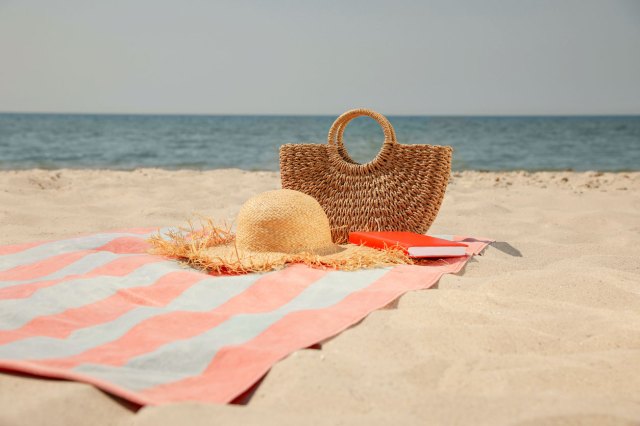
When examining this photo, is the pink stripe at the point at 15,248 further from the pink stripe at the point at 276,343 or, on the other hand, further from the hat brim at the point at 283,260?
the pink stripe at the point at 276,343

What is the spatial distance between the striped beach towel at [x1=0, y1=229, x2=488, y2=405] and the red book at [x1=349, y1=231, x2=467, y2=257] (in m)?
0.06

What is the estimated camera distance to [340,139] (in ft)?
9.44

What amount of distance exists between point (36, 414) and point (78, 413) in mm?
80

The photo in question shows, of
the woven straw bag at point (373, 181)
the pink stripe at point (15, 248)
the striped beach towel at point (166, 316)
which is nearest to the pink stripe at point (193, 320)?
the striped beach towel at point (166, 316)

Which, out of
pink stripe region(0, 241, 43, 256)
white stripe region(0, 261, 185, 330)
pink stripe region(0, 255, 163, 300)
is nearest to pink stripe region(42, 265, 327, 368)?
white stripe region(0, 261, 185, 330)

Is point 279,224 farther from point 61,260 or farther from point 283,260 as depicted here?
point 61,260

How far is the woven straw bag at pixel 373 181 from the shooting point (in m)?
2.63

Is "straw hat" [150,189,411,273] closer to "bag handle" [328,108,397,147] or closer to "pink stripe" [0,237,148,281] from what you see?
"pink stripe" [0,237,148,281]

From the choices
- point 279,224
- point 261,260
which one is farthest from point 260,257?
point 279,224

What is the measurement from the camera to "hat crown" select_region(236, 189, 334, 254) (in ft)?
7.59

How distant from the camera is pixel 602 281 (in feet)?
6.59

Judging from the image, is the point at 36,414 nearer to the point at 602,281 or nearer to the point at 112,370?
the point at 112,370

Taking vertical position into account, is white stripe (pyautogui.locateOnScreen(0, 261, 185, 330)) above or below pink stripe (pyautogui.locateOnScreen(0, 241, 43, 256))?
above

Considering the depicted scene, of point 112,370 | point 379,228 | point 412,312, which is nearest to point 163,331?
point 112,370
